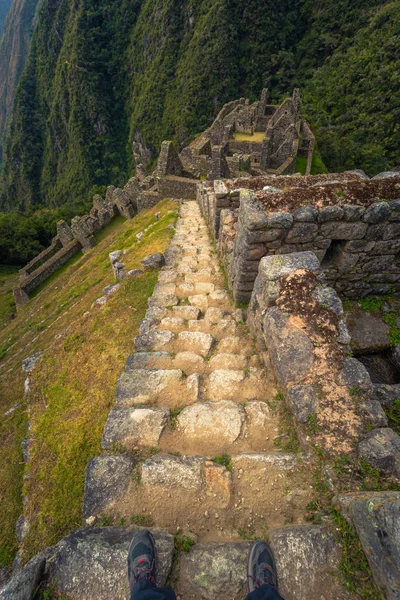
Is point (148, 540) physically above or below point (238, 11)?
below

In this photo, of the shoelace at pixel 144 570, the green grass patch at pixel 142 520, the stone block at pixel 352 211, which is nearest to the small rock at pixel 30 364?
the green grass patch at pixel 142 520

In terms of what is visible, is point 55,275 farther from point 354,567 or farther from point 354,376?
point 354,567

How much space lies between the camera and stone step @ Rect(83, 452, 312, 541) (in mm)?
2750

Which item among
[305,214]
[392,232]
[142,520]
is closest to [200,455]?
[142,520]

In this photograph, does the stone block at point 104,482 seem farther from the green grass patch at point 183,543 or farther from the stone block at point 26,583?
the green grass patch at point 183,543

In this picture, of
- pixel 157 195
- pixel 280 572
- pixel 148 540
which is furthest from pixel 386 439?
pixel 157 195

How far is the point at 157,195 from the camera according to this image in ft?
65.7

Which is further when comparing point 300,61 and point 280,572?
point 300,61

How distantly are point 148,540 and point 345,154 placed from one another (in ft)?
144

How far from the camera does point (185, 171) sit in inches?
866

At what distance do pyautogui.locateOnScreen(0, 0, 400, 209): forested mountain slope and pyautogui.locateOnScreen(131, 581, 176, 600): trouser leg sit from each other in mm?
41402

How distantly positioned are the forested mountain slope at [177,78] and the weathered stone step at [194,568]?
134 ft

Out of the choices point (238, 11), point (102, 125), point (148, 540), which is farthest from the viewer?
point (102, 125)

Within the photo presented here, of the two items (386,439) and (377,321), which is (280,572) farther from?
(377,321)
